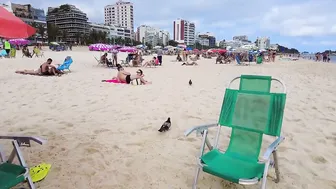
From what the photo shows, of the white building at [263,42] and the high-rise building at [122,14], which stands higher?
the high-rise building at [122,14]

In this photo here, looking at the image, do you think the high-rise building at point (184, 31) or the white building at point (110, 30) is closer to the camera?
the white building at point (110, 30)

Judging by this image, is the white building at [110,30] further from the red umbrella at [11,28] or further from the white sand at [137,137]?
the red umbrella at [11,28]

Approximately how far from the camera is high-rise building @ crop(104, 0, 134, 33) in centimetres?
13200

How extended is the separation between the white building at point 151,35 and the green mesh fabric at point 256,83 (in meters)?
120

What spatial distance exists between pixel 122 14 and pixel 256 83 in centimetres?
14083

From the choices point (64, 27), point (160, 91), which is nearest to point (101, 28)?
point (64, 27)

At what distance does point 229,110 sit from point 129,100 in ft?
10.8

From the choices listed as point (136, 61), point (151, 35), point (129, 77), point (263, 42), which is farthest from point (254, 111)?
point (263, 42)

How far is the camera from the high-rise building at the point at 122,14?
132 metres

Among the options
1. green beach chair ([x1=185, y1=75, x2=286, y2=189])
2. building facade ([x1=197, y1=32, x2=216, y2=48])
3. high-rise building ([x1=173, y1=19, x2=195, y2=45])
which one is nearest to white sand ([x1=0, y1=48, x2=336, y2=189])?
green beach chair ([x1=185, y1=75, x2=286, y2=189])

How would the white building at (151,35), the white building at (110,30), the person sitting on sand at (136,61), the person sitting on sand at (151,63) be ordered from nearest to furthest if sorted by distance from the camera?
the person sitting on sand at (136,61), the person sitting on sand at (151,63), the white building at (110,30), the white building at (151,35)

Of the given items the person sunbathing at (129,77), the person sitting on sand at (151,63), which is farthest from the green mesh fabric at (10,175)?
the person sitting on sand at (151,63)

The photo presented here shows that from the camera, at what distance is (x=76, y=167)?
2.51 meters

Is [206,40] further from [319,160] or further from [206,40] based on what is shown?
[319,160]
